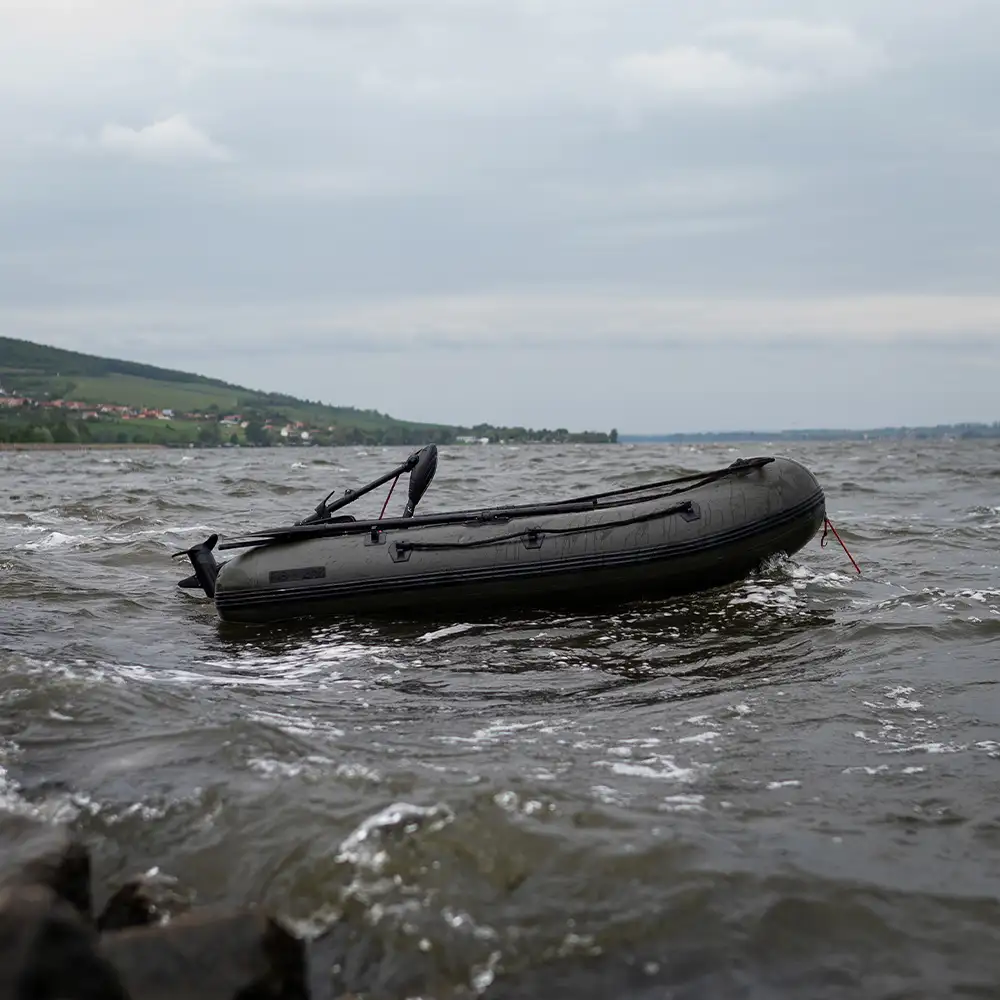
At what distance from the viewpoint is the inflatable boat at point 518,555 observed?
842cm

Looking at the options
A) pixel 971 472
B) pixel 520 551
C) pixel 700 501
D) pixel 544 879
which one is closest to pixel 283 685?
pixel 520 551

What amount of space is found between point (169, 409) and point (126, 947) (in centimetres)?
11198

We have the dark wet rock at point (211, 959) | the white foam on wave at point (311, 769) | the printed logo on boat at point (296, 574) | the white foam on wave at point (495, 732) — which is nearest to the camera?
the dark wet rock at point (211, 959)

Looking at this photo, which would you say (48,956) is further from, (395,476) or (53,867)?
(395,476)

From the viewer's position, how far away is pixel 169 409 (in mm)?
109125

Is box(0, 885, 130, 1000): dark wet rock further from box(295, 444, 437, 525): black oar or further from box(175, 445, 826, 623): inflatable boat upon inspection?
box(295, 444, 437, 525): black oar

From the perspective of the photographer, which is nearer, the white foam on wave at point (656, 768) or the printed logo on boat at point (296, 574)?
the white foam on wave at point (656, 768)

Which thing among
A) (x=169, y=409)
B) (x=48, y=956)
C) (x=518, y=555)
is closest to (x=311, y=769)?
(x=48, y=956)

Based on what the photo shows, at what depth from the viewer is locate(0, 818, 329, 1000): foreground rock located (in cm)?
263

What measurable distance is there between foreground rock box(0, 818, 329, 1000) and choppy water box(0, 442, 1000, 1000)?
0.36 meters

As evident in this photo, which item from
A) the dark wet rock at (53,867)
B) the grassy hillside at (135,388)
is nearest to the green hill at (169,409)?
the grassy hillside at (135,388)

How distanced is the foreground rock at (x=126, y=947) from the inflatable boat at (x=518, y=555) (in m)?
5.04

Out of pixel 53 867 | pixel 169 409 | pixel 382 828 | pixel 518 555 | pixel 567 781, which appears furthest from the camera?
pixel 169 409

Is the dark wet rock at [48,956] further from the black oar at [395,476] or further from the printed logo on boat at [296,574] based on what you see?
the black oar at [395,476]
